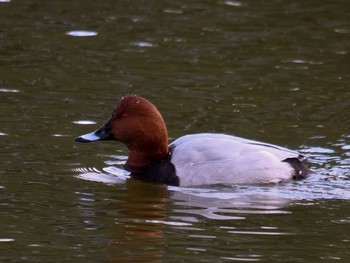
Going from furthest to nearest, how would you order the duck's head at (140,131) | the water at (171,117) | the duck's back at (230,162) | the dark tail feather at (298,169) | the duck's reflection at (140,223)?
the duck's head at (140,131) < the dark tail feather at (298,169) < the duck's back at (230,162) < the water at (171,117) < the duck's reflection at (140,223)

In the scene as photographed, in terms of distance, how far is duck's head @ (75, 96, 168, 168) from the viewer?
10695mm

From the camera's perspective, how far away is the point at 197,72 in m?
14.0

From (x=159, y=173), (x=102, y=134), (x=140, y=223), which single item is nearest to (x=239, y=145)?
(x=159, y=173)

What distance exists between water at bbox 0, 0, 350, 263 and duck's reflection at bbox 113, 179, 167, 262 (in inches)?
0.7

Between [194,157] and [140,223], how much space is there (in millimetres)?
1581

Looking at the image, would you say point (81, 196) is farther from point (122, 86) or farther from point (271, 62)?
point (271, 62)

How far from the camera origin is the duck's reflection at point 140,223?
26.0 feet

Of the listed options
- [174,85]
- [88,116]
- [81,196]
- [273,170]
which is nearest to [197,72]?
[174,85]

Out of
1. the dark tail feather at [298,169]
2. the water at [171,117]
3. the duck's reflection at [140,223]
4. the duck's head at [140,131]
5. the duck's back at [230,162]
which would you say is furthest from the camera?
the duck's head at [140,131]

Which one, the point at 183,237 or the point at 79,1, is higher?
the point at 79,1

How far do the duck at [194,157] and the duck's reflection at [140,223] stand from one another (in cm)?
22

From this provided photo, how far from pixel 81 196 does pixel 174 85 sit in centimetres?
396

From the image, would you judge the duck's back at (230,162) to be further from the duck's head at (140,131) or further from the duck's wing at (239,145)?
the duck's head at (140,131)

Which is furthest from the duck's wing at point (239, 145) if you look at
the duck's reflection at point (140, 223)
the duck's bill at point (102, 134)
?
the duck's bill at point (102, 134)
